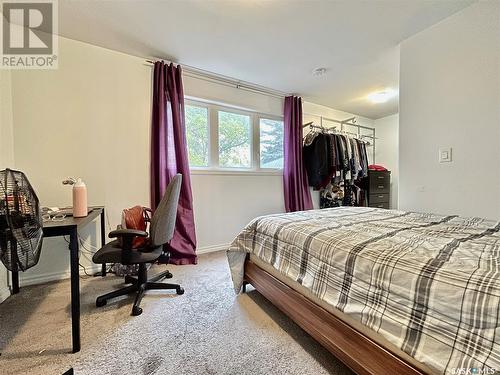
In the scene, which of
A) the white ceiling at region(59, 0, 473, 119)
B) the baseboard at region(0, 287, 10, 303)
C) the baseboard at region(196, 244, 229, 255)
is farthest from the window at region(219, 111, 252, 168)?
the baseboard at region(0, 287, 10, 303)

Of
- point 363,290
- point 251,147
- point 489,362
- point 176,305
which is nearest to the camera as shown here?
point 489,362

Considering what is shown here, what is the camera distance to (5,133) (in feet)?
6.05

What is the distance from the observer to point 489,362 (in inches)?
23.3

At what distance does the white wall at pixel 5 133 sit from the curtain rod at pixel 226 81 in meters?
1.25

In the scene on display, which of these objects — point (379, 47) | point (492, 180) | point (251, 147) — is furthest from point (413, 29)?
point (251, 147)

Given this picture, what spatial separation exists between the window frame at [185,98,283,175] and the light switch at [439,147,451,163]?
6.67 ft

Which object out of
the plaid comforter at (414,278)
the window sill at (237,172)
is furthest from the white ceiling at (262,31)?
the plaid comforter at (414,278)

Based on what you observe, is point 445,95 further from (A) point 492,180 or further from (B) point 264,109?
(B) point 264,109

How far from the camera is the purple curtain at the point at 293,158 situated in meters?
→ 3.51

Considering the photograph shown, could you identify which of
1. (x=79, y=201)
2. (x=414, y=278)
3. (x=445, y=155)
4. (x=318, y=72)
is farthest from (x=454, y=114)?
(x=79, y=201)

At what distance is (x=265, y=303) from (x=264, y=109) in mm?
2695

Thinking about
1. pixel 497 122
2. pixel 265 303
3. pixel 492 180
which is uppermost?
pixel 497 122

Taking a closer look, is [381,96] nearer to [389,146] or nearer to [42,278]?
[389,146]

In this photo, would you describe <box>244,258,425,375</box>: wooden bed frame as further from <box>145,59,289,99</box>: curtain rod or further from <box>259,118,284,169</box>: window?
<box>145,59,289,99</box>: curtain rod
